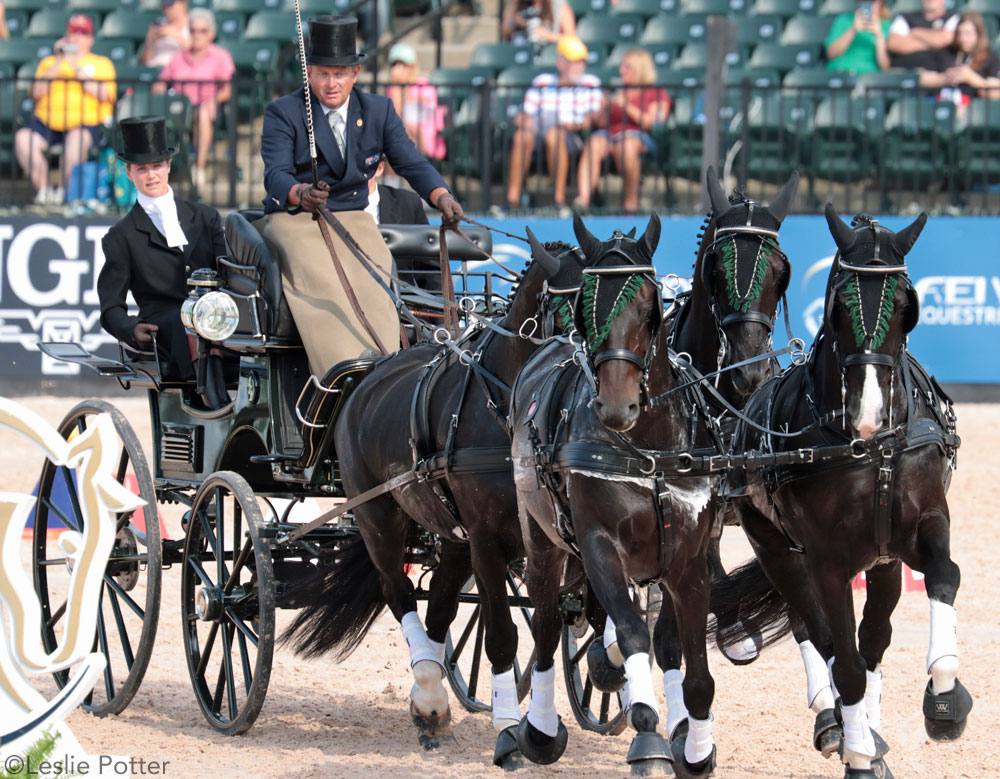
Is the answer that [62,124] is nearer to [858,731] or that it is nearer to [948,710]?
[858,731]

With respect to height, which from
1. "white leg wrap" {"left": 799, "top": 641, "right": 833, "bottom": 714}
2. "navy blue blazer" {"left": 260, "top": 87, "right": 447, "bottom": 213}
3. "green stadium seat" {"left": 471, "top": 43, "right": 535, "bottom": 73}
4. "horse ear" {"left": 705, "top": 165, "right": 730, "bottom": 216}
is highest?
"green stadium seat" {"left": 471, "top": 43, "right": 535, "bottom": 73}

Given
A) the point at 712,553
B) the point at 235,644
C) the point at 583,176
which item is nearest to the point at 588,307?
the point at 712,553

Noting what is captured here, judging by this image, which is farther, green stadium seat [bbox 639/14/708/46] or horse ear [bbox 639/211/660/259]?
green stadium seat [bbox 639/14/708/46]

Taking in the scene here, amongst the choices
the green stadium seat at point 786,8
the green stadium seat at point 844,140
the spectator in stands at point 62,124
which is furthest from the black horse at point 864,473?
the green stadium seat at point 786,8

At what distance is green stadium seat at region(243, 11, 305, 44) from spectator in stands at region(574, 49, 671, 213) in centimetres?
382

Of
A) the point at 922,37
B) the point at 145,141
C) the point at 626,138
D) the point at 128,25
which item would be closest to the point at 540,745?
the point at 145,141

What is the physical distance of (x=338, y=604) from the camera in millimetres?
6125

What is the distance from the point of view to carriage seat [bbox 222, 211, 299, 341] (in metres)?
6.08

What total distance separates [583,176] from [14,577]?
28.2 ft

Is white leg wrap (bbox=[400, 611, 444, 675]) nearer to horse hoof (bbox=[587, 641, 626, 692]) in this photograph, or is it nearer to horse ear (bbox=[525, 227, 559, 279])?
horse hoof (bbox=[587, 641, 626, 692])

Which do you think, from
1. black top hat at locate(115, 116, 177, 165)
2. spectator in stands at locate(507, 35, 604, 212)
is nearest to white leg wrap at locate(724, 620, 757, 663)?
black top hat at locate(115, 116, 177, 165)

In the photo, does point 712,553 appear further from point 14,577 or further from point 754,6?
point 754,6

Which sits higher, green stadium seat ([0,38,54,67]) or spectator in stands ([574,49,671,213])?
green stadium seat ([0,38,54,67])

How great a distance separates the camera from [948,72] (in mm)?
13258
